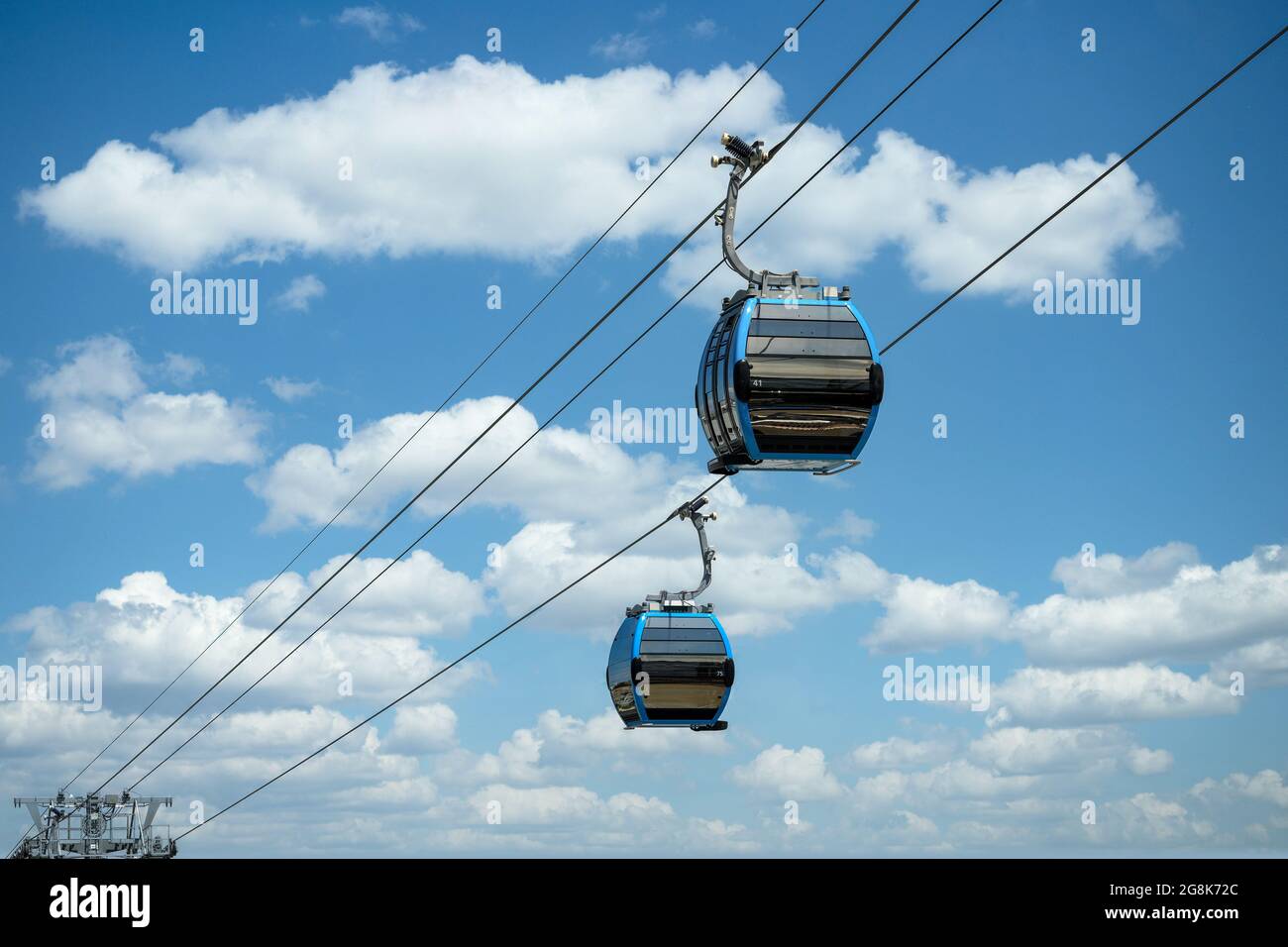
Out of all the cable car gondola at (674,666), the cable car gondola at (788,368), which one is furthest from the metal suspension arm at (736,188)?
the cable car gondola at (674,666)

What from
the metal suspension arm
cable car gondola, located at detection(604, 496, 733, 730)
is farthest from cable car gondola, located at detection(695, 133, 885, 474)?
cable car gondola, located at detection(604, 496, 733, 730)

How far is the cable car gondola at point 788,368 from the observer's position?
17.9 meters

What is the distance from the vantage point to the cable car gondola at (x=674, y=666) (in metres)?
28.2

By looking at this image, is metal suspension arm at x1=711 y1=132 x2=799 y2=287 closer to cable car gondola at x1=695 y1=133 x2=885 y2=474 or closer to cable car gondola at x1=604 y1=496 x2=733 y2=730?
cable car gondola at x1=695 y1=133 x2=885 y2=474

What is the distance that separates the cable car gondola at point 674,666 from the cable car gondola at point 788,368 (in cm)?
1014

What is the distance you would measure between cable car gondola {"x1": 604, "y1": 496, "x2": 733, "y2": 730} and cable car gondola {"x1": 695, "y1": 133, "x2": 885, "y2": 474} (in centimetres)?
1014

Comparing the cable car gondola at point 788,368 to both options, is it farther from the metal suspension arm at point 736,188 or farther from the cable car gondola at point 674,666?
the cable car gondola at point 674,666

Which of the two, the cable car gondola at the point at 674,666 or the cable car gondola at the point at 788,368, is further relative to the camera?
the cable car gondola at the point at 674,666

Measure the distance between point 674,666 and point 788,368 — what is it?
36.6ft

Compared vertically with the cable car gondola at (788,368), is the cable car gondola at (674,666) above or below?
below

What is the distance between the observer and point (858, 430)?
18.2 m

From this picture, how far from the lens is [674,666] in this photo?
92.4ft
